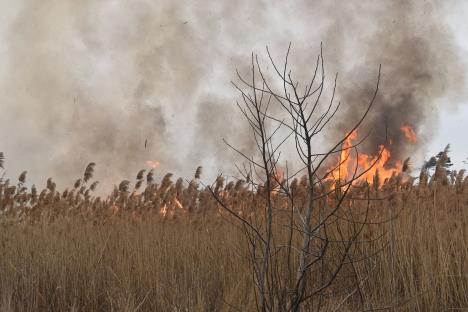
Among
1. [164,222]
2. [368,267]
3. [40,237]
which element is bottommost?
[368,267]

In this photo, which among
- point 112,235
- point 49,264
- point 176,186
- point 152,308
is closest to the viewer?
point 152,308

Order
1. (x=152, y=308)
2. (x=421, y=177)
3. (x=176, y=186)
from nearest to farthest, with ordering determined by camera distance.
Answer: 1. (x=152, y=308)
2. (x=421, y=177)
3. (x=176, y=186)

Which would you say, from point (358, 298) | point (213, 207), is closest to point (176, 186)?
point (213, 207)

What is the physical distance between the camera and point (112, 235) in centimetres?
660

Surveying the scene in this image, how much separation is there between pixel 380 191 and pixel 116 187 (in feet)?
14.8

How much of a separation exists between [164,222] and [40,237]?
2.01 metres

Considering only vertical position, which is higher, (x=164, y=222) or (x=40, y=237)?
(x=164, y=222)

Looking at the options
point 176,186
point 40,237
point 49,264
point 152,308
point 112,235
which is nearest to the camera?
point 152,308

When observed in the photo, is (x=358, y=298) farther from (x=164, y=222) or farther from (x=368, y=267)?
(x=164, y=222)

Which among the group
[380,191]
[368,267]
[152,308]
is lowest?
[152,308]

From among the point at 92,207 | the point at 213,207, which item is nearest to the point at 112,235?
the point at 213,207

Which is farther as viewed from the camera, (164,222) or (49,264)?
(164,222)

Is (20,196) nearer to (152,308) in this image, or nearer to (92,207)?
(92,207)

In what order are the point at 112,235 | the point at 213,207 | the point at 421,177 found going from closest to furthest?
the point at 112,235
the point at 421,177
the point at 213,207
